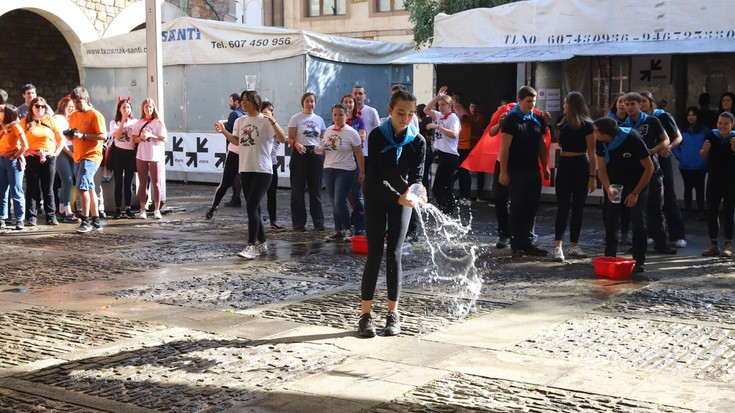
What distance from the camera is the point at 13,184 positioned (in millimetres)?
12867

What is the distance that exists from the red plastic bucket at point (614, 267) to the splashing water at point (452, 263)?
45.2 inches

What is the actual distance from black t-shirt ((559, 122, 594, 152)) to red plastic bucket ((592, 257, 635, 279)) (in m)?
1.44

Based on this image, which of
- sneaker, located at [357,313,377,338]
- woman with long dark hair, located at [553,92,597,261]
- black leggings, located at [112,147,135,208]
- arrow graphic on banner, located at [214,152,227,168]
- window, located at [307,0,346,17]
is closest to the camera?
sneaker, located at [357,313,377,338]

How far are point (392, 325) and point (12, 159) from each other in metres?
7.91

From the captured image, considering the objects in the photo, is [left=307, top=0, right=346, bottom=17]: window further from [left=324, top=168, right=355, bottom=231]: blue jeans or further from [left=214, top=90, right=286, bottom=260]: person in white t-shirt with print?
[left=214, top=90, right=286, bottom=260]: person in white t-shirt with print

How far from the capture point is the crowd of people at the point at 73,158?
12250 millimetres

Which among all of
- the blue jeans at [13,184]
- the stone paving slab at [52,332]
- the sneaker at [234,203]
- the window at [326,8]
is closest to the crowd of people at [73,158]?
the blue jeans at [13,184]

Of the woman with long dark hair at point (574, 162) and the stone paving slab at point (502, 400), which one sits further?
the woman with long dark hair at point (574, 162)

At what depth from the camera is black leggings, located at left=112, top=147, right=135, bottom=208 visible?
14.1 metres

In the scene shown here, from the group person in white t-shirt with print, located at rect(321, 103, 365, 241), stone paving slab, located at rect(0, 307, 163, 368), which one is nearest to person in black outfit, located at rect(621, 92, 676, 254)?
person in white t-shirt with print, located at rect(321, 103, 365, 241)

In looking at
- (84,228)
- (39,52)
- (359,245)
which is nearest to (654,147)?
(359,245)

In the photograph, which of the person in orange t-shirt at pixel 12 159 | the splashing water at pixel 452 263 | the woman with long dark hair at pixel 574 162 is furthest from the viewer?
the person in orange t-shirt at pixel 12 159

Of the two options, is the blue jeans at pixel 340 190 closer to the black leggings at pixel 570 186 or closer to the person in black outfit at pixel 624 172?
the black leggings at pixel 570 186

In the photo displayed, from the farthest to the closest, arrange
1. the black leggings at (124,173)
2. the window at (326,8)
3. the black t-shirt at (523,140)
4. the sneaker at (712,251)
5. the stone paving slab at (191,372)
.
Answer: the window at (326,8) < the black leggings at (124,173) < the sneaker at (712,251) < the black t-shirt at (523,140) < the stone paving slab at (191,372)
